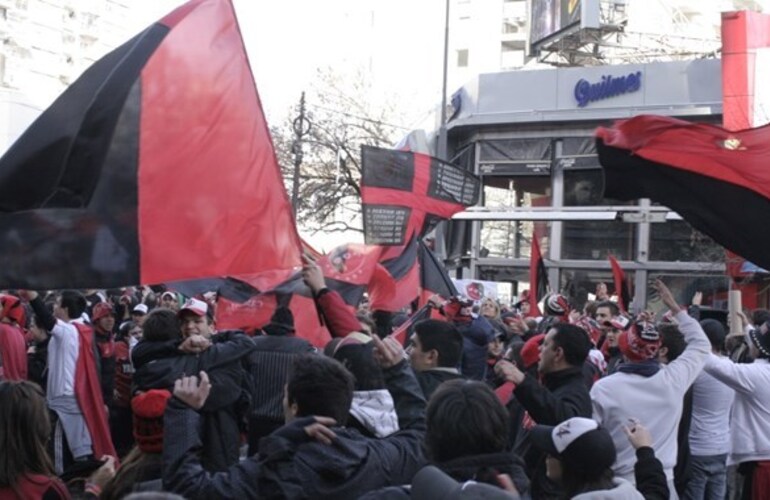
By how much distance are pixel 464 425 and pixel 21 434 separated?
5.83 ft

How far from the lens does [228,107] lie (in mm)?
6230

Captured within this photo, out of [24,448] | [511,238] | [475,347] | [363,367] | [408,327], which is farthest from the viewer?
[511,238]

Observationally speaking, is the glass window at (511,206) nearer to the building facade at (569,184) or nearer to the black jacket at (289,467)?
the building facade at (569,184)

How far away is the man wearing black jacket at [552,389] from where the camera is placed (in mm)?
5898

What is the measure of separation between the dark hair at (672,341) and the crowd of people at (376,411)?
1cm

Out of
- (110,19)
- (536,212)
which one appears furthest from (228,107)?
(110,19)

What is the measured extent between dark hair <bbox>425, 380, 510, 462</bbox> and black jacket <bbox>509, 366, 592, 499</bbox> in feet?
5.33

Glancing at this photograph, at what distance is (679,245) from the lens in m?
31.9

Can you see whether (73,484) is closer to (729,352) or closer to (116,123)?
(116,123)

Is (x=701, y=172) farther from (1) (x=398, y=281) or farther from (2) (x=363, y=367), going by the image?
(1) (x=398, y=281)

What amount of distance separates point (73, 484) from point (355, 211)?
1610 inches

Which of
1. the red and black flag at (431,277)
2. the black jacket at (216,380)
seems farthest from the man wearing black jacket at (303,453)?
the red and black flag at (431,277)

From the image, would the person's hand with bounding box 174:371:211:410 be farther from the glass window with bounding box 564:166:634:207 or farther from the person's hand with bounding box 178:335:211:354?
the glass window with bounding box 564:166:634:207

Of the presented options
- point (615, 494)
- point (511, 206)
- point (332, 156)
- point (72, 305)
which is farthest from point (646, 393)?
point (332, 156)
